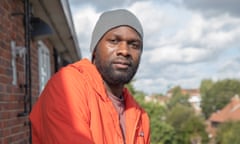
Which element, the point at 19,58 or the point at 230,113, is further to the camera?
the point at 230,113

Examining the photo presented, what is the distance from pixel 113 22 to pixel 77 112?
450mm

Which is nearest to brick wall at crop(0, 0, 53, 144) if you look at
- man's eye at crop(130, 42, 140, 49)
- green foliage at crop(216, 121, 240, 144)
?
man's eye at crop(130, 42, 140, 49)

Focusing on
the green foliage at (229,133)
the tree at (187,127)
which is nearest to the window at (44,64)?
the green foliage at (229,133)

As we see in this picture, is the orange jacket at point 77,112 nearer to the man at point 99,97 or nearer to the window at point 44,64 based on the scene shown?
the man at point 99,97

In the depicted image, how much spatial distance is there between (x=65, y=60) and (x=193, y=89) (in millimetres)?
129074

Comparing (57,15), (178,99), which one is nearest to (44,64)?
(57,15)

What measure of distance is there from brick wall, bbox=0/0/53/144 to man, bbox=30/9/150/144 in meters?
1.20

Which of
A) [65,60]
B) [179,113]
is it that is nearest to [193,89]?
[179,113]

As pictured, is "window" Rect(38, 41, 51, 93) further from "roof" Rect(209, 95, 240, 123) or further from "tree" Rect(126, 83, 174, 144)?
"roof" Rect(209, 95, 240, 123)

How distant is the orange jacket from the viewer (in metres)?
1.71

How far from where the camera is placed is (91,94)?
6.01ft

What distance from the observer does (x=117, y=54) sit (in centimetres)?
193

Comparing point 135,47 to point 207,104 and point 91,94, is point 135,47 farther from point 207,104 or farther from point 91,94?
point 207,104

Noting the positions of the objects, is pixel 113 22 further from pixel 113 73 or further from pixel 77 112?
pixel 77 112
